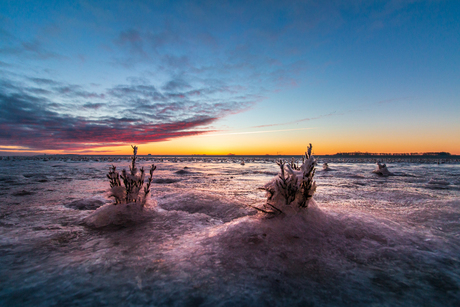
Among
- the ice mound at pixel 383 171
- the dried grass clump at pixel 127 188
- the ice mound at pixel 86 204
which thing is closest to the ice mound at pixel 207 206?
the dried grass clump at pixel 127 188

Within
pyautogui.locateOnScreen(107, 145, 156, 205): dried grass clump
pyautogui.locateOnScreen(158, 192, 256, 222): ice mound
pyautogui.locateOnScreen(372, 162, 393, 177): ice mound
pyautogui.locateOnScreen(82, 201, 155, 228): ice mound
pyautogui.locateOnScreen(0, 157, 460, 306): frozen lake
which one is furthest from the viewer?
pyautogui.locateOnScreen(372, 162, 393, 177): ice mound

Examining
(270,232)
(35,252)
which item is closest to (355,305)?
(270,232)

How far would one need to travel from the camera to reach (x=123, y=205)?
17.0 ft

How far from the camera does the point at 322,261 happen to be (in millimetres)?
2877

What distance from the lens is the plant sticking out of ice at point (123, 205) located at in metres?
4.73

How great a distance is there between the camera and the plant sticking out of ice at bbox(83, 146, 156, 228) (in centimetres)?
473

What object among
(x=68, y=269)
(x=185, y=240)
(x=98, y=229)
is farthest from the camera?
(x=98, y=229)

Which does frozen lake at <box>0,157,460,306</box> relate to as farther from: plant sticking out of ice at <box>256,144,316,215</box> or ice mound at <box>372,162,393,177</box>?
ice mound at <box>372,162,393,177</box>

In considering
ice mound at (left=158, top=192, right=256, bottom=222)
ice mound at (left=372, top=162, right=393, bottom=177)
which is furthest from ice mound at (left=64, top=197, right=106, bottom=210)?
ice mound at (left=372, top=162, right=393, bottom=177)

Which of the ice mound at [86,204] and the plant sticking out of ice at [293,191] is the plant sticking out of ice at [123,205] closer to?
the ice mound at [86,204]

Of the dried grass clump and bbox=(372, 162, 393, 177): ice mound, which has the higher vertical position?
the dried grass clump

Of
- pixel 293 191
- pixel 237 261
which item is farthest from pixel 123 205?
pixel 293 191

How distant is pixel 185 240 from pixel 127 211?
2254mm

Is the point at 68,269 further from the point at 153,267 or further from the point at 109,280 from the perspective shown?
the point at 153,267
